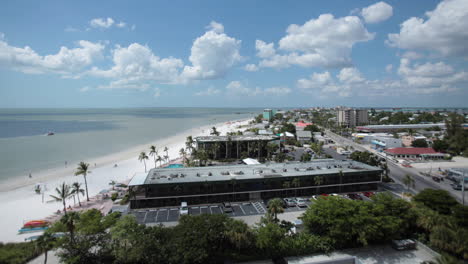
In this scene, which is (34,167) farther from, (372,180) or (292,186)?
(372,180)

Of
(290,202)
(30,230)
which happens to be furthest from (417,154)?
(30,230)

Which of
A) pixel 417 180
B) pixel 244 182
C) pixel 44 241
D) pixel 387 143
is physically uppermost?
pixel 44 241

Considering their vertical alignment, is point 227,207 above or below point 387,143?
below

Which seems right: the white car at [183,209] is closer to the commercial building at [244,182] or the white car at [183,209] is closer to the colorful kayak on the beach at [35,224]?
the commercial building at [244,182]

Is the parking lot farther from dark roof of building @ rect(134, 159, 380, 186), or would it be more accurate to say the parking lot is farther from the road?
the road

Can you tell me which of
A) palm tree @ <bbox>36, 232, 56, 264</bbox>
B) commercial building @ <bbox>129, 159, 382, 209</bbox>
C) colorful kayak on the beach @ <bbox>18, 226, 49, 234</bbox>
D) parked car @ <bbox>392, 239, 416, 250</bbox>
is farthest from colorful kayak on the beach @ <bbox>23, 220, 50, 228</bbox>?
parked car @ <bbox>392, 239, 416, 250</bbox>

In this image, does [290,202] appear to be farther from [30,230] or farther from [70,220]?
[30,230]

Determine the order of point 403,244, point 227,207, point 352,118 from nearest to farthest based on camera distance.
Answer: point 403,244, point 227,207, point 352,118

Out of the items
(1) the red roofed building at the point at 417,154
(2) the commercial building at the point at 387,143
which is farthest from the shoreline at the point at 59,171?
(2) the commercial building at the point at 387,143
